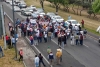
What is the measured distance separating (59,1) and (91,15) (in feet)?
30.5

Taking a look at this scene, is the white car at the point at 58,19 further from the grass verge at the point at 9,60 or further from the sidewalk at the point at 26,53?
the grass verge at the point at 9,60

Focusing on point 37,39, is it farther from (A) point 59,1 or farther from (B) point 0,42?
(A) point 59,1

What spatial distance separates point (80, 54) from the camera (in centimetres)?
2189

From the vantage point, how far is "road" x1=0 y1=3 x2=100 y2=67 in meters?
19.6

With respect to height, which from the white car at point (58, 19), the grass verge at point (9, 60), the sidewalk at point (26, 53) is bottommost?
the grass verge at point (9, 60)

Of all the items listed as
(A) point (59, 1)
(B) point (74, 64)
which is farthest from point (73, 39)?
(A) point (59, 1)

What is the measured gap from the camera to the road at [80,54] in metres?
19.6

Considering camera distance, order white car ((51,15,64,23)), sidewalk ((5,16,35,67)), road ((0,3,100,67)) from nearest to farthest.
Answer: road ((0,3,100,67)), sidewalk ((5,16,35,67)), white car ((51,15,64,23))

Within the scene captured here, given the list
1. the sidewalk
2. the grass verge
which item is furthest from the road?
the grass verge

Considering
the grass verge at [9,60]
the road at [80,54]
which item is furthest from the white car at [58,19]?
the grass verge at [9,60]

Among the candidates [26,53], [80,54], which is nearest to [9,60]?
[26,53]

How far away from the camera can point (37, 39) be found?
83.5ft

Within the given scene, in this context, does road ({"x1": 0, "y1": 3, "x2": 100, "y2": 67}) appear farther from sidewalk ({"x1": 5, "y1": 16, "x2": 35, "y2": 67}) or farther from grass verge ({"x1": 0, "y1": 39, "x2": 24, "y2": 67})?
grass verge ({"x1": 0, "y1": 39, "x2": 24, "y2": 67})

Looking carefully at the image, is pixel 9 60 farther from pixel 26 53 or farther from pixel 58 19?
pixel 58 19
